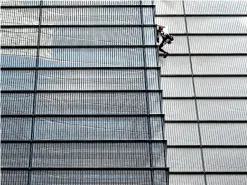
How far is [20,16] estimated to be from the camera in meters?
21.3

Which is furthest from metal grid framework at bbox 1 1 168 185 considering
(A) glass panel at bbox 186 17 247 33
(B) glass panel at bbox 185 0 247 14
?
(B) glass panel at bbox 185 0 247 14

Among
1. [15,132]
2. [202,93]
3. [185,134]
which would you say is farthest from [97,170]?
[202,93]

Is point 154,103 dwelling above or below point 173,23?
below

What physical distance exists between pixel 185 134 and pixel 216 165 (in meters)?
1.78

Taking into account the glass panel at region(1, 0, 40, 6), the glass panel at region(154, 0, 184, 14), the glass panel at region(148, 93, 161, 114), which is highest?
the glass panel at region(154, 0, 184, 14)

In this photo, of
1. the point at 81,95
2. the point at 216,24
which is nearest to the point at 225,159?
the point at 81,95

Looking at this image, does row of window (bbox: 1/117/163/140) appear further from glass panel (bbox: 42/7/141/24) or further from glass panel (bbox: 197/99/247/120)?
glass panel (bbox: 42/7/141/24)

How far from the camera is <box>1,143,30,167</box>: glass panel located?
17.9 m

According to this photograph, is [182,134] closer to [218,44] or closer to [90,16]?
[218,44]

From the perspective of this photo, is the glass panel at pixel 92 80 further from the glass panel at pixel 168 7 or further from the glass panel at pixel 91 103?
the glass panel at pixel 168 7

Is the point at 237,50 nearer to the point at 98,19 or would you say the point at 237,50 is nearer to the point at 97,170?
the point at 98,19

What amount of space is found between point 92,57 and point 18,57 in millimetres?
2914

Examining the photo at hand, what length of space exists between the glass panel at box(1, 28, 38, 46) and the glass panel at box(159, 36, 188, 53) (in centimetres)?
608

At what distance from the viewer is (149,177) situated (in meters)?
17.7
